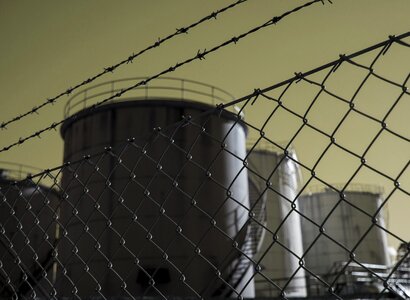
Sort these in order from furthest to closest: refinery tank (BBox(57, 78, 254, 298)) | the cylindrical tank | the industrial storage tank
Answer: the industrial storage tank, the cylindrical tank, refinery tank (BBox(57, 78, 254, 298))

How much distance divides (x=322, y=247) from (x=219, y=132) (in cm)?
1750

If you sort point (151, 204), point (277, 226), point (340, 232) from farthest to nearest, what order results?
point (340, 232) < point (277, 226) < point (151, 204)

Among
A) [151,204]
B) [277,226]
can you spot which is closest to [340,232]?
[277,226]

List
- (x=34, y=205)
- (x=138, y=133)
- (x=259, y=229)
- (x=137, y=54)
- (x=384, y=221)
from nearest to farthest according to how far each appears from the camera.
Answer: (x=137, y=54) → (x=138, y=133) → (x=259, y=229) → (x=34, y=205) → (x=384, y=221)

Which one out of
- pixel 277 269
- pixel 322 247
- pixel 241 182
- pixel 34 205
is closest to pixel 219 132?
pixel 241 182

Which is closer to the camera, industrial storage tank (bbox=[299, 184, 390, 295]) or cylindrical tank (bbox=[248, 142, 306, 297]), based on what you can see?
cylindrical tank (bbox=[248, 142, 306, 297])

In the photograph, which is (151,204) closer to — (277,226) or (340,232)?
(277,226)

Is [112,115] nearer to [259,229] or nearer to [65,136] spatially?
[65,136]

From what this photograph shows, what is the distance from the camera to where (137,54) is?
323 cm

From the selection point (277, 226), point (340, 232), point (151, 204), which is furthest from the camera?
point (340, 232)

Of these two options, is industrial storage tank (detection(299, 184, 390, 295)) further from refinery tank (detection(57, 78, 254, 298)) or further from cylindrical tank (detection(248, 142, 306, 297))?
refinery tank (detection(57, 78, 254, 298))

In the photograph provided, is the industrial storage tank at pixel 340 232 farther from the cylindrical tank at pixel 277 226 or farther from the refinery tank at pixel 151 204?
the refinery tank at pixel 151 204

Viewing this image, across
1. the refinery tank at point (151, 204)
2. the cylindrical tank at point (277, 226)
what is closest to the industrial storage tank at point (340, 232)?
the cylindrical tank at point (277, 226)

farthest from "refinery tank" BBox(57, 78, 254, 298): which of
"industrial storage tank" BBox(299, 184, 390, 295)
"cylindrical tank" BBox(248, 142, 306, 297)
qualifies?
"industrial storage tank" BBox(299, 184, 390, 295)
